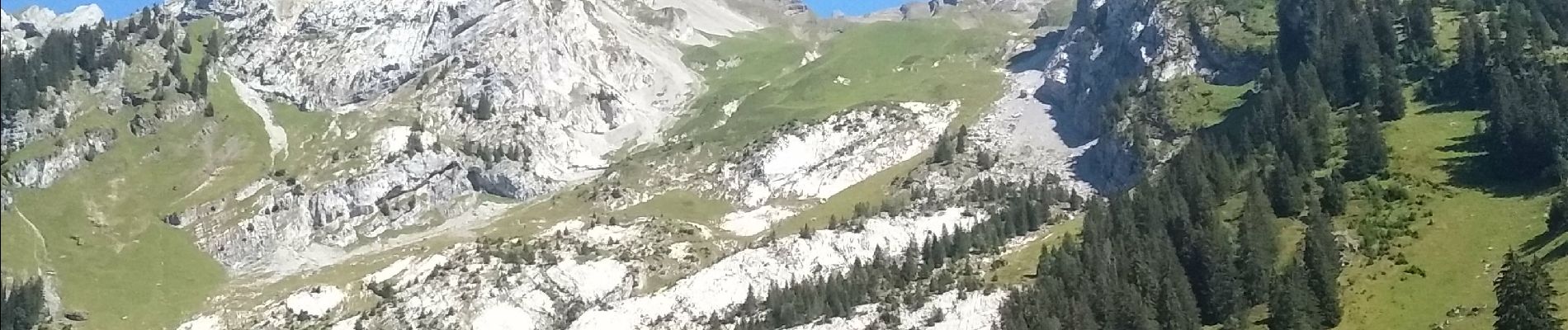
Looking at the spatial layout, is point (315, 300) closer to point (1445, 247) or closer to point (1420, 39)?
point (1445, 247)

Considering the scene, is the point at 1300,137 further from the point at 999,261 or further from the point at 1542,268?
the point at 1542,268

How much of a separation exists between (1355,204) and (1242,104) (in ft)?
224

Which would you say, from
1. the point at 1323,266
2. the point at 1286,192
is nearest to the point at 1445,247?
the point at 1323,266

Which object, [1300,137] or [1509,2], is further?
[1509,2]

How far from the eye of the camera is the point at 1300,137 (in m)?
152

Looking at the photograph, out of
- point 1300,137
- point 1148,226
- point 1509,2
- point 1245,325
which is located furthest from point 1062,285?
point 1509,2

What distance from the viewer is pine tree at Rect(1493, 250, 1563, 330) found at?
88.8 metres

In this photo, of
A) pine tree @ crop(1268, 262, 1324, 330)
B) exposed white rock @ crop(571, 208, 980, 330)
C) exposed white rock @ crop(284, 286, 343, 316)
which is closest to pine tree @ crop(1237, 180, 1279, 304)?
pine tree @ crop(1268, 262, 1324, 330)

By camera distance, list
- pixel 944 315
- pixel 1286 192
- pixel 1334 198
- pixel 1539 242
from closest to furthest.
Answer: pixel 1539 242
pixel 1334 198
pixel 1286 192
pixel 944 315

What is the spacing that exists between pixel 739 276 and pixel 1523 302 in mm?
118355

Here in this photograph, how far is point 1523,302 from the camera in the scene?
8969 centimetres

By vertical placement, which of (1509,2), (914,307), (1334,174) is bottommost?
(914,307)

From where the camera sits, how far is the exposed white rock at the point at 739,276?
185000mm

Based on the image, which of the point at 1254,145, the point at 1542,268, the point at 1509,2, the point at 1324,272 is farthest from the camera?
the point at 1509,2
